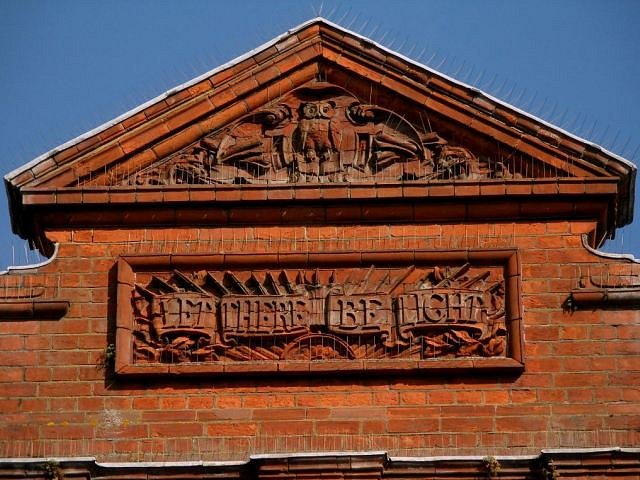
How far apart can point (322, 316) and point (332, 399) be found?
889mm

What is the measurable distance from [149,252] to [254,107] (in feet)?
6.74

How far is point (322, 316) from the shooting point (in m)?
27.2

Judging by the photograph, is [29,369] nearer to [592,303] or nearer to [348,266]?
[348,266]

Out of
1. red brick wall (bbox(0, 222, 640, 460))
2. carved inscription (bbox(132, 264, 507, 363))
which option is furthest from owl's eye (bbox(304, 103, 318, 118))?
red brick wall (bbox(0, 222, 640, 460))

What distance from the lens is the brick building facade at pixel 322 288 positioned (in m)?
26.7

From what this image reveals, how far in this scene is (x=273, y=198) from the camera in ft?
91.6

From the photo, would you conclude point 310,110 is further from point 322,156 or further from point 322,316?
point 322,316

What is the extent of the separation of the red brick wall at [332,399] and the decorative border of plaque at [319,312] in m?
0.17

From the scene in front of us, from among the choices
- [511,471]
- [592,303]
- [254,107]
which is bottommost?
[511,471]

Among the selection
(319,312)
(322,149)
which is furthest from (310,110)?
(319,312)

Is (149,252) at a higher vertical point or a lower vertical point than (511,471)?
higher

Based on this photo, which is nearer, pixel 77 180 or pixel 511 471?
pixel 511 471

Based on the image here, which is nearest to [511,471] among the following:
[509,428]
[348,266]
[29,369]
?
[509,428]

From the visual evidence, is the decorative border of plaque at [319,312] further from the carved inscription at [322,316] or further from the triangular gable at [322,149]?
the triangular gable at [322,149]
